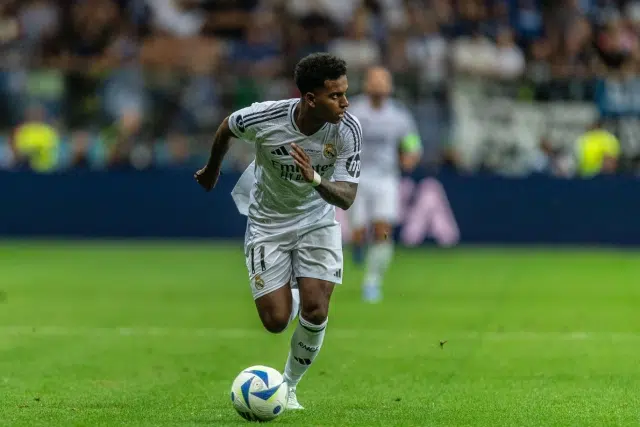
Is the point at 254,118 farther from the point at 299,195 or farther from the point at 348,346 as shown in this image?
the point at 348,346

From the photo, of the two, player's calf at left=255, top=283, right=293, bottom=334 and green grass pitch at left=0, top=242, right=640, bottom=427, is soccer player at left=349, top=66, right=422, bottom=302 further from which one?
player's calf at left=255, top=283, right=293, bottom=334

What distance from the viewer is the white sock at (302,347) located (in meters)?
7.71

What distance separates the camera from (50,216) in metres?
22.9

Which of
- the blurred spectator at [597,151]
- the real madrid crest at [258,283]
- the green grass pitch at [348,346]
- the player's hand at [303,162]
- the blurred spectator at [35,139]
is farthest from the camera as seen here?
the blurred spectator at [35,139]

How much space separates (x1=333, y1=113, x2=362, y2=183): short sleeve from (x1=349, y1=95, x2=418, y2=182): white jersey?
23.5 ft

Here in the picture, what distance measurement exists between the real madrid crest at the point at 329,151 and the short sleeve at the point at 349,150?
3 cm

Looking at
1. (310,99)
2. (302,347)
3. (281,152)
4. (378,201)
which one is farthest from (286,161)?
(378,201)

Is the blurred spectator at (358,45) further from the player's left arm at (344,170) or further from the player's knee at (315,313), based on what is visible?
the player's knee at (315,313)

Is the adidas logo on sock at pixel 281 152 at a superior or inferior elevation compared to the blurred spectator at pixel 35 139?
superior

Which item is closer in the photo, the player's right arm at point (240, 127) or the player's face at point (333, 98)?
the player's face at point (333, 98)

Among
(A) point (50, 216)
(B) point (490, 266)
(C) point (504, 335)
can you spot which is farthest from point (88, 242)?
(C) point (504, 335)

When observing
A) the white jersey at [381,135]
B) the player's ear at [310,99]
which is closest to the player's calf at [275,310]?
the player's ear at [310,99]

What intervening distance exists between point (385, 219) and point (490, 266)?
4.52 meters

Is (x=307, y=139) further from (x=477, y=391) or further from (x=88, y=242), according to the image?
(x=88, y=242)
